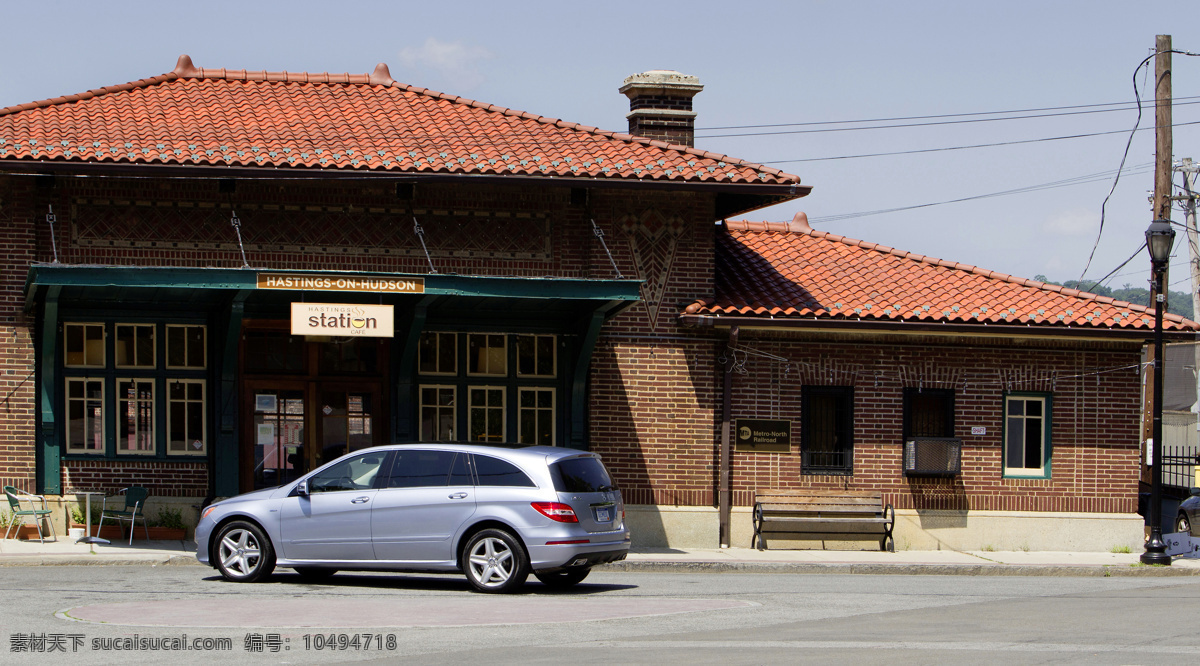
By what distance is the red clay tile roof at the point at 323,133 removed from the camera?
16.9m

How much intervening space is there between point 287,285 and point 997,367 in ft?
33.9

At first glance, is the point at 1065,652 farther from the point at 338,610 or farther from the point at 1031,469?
the point at 1031,469

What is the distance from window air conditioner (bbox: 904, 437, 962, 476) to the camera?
1891 centimetres

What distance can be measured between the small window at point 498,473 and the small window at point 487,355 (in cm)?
558

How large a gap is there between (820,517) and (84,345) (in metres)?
10.4

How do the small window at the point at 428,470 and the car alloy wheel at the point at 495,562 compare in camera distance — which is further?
the small window at the point at 428,470

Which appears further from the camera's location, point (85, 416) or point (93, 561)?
point (85, 416)

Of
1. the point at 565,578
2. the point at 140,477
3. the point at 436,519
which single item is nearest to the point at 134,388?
the point at 140,477

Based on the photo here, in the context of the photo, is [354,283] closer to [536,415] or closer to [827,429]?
[536,415]

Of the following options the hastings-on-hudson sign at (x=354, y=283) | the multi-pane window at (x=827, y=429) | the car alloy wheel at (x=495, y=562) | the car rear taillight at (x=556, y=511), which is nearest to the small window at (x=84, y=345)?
the hastings-on-hudson sign at (x=354, y=283)

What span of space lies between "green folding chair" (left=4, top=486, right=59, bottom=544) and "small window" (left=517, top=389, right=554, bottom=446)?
6287 mm

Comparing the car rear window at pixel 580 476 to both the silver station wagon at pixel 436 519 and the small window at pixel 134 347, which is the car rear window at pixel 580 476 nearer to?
the silver station wagon at pixel 436 519

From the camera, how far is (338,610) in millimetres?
11352

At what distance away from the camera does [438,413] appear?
18.4 metres
